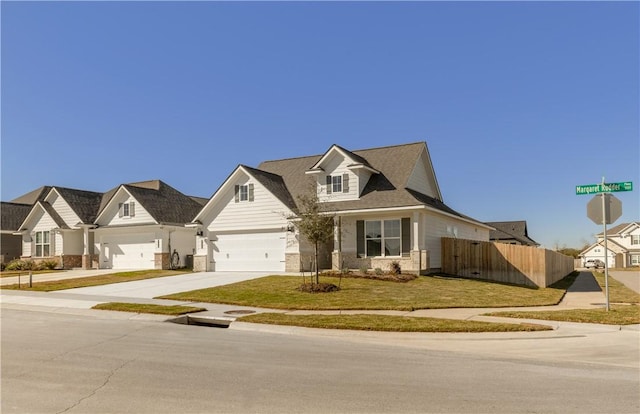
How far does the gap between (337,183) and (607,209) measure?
15.8 metres

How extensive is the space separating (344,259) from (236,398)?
2052 cm

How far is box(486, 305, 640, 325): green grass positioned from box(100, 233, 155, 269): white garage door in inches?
1036

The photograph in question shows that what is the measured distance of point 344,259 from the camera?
87.7ft

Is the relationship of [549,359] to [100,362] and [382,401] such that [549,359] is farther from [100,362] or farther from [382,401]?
[100,362]

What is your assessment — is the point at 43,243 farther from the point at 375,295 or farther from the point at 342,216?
the point at 375,295

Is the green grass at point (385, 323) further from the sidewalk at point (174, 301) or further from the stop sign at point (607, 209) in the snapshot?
the stop sign at point (607, 209)

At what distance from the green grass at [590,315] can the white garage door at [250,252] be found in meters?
15.9

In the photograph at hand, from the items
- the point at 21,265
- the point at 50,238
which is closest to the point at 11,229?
the point at 50,238

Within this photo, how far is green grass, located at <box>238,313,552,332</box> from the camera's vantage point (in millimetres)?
11742

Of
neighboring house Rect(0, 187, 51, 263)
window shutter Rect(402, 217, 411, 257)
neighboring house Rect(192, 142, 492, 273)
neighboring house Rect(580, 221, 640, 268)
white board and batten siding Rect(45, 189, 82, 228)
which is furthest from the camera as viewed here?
neighboring house Rect(580, 221, 640, 268)

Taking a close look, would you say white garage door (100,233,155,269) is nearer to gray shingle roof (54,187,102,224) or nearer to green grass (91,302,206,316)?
gray shingle roof (54,187,102,224)

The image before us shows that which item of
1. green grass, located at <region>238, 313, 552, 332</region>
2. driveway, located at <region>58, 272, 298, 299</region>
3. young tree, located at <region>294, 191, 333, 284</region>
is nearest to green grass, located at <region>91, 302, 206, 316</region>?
green grass, located at <region>238, 313, 552, 332</region>

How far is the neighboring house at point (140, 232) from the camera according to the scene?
111ft

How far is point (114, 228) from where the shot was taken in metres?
35.4
